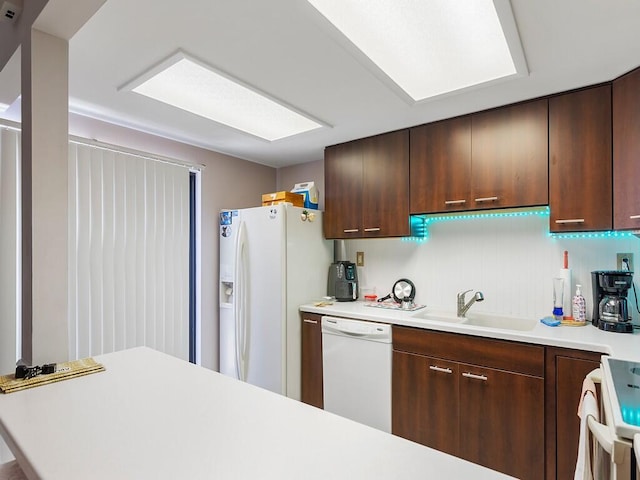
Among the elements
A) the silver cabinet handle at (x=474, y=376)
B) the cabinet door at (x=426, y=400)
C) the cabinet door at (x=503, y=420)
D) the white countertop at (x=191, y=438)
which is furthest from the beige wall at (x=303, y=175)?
the white countertop at (x=191, y=438)

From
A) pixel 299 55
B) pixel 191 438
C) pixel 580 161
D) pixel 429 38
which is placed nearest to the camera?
pixel 191 438

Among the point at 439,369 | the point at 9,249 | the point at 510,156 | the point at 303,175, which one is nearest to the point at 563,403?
the point at 439,369

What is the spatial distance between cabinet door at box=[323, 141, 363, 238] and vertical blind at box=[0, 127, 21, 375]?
213 centimetres

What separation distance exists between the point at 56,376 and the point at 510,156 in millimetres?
2508

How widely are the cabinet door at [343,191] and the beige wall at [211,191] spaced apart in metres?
0.91

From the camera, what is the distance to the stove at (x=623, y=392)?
1.02m

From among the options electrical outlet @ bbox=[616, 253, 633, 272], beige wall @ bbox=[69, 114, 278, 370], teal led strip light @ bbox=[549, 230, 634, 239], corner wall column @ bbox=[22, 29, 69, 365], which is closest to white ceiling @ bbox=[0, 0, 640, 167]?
corner wall column @ bbox=[22, 29, 69, 365]

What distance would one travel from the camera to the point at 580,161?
196 centimetres

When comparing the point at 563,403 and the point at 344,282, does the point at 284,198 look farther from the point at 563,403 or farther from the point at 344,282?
the point at 563,403

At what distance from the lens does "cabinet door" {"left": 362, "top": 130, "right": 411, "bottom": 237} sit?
2.62 meters

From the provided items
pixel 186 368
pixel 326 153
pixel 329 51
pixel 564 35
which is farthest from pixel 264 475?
pixel 326 153

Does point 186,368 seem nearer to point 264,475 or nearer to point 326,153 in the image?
point 264,475

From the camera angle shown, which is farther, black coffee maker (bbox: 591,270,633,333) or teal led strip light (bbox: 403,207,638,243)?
teal led strip light (bbox: 403,207,638,243)

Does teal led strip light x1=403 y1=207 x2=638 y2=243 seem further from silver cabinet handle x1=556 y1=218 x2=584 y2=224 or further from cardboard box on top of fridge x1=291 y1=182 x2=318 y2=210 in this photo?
cardboard box on top of fridge x1=291 y1=182 x2=318 y2=210
